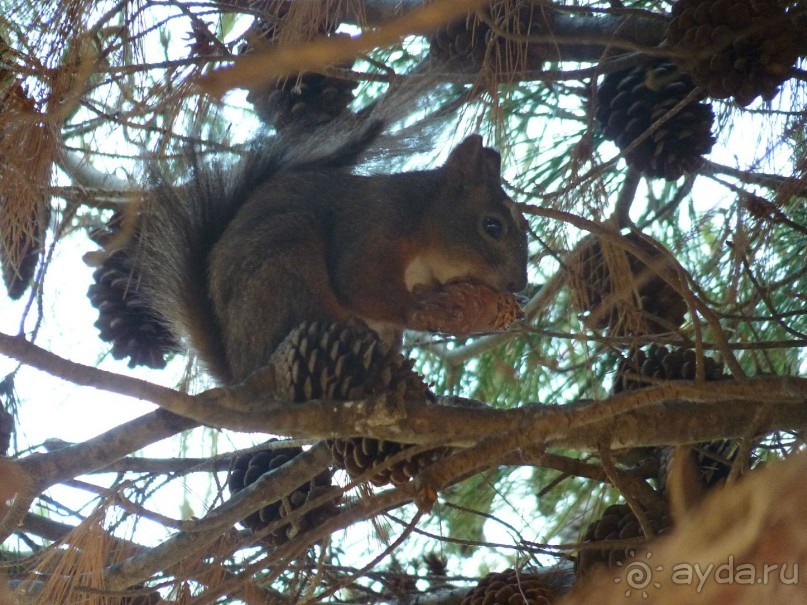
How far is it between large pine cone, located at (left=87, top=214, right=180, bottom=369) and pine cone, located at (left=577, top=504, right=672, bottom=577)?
3.23 ft

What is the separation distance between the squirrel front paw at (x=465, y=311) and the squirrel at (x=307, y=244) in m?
0.07

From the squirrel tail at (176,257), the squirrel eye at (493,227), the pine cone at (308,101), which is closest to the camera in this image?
the squirrel tail at (176,257)

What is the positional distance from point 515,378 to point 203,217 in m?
0.78

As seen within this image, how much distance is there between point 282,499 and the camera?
1734mm

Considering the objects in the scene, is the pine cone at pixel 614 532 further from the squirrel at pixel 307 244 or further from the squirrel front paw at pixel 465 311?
the squirrel at pixel 307 244

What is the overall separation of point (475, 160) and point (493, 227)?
193 millimetres

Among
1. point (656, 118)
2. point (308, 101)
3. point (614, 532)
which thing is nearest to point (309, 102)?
point (308, 101)

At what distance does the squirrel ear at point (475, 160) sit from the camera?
242cm

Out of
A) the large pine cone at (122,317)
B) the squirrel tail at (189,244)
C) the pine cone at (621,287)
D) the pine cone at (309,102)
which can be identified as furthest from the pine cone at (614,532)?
the pine cone at (309,102)

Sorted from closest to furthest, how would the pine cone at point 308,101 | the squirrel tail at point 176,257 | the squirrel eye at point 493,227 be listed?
the squirrel tail at point 176,257, the pine cone at point 308,101, the squirrel eye at point 493,227

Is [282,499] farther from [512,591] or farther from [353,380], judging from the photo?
[512,591]

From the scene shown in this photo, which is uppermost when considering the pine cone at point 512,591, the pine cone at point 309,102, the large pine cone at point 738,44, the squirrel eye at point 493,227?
the pine cone at point 309,102

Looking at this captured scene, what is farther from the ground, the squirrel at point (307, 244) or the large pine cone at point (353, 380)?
the squirrel at point (307, 244)

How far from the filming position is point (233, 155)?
220 cm
